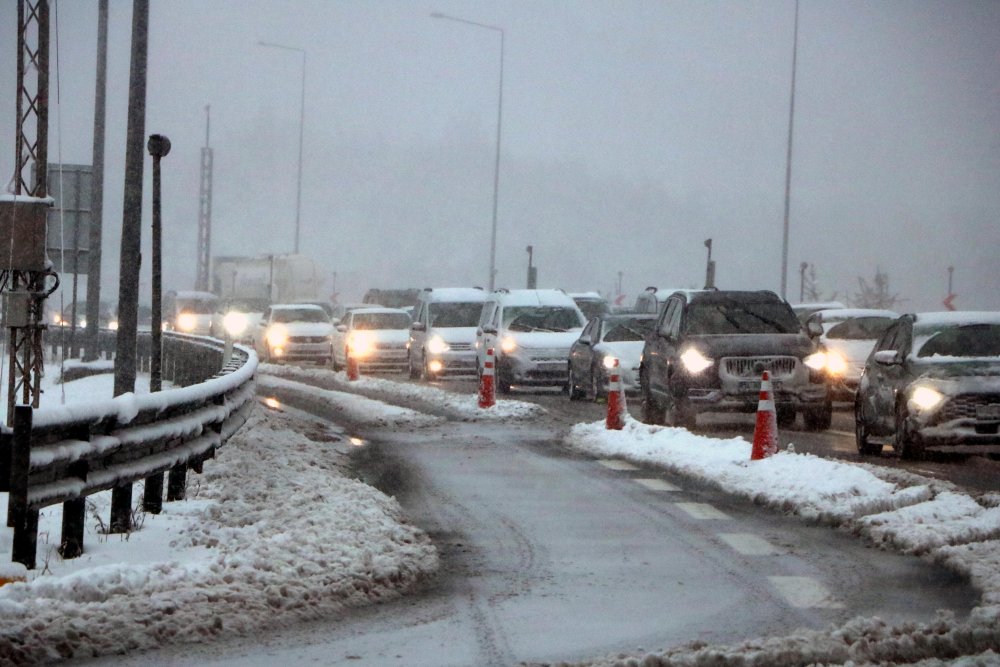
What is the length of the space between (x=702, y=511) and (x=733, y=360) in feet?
28.3

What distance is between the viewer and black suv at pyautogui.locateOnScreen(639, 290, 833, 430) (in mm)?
20281

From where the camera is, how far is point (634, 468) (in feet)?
51.0

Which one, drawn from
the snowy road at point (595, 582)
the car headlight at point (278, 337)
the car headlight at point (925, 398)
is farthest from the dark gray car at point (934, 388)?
the car headlight at point (278, 337)

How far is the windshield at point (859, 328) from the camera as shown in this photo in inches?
1061

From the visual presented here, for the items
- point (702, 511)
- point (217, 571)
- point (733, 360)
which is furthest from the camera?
point (733, 360)

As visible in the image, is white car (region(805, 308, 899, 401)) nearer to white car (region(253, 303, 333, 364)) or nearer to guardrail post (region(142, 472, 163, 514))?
guardrail post (region(142, 472, 163, 514))

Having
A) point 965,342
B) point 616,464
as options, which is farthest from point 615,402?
point 965,342

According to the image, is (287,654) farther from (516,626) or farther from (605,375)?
(605,375)

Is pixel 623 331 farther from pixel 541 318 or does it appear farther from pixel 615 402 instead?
pixel 615 402

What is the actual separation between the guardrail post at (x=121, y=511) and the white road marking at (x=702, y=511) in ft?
13.2

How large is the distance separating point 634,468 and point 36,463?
335 inches

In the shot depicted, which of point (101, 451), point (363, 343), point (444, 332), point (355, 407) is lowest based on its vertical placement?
point (355, 407)

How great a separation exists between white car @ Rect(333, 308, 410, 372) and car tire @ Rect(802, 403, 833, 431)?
60.0ft

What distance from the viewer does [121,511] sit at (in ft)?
31.2
